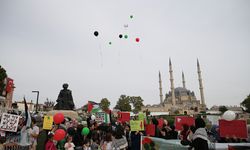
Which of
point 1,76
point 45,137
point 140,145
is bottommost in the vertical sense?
point 140,145

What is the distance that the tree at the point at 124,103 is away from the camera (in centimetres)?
5833

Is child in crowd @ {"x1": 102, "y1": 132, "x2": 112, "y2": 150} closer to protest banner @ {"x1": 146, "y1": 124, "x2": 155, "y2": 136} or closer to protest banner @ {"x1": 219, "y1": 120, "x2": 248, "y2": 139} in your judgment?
protest banner @ {"x1": 146, "y1": 124, "x2": 155, "y2": 136}

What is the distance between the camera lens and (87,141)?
627 centimetres

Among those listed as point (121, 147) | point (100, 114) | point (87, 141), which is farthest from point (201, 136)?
point (100, 114)

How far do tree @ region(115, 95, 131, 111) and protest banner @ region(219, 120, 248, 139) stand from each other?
5257 cm

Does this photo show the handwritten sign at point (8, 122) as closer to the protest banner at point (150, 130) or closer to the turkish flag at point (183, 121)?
the protest banner at point (150, 130)

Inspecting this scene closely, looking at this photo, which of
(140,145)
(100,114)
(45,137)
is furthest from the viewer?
(100,114)

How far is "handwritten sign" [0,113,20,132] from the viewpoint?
6.20m

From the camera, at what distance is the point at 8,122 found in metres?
6.32

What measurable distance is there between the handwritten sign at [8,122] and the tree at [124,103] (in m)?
52.0

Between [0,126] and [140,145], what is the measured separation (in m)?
4.42

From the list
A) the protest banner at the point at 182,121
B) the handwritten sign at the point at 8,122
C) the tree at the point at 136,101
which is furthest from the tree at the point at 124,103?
the handwritten sign at the point at 8,122

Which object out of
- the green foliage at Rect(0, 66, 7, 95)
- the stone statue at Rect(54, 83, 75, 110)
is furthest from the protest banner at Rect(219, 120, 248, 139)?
the green foliage at Rect(0, 66, 7, 95)

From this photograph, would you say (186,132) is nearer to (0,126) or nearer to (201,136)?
(201,136)
